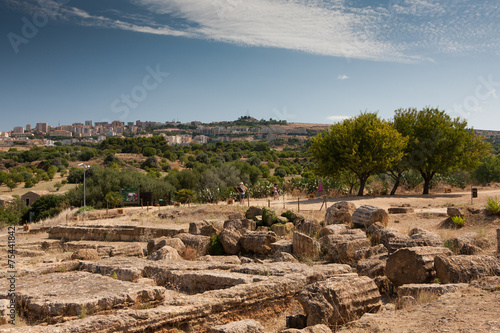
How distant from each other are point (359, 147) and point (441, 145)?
20.3 ft

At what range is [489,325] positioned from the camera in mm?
5035

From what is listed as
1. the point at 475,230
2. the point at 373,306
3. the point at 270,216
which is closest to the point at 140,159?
the point at 270,216

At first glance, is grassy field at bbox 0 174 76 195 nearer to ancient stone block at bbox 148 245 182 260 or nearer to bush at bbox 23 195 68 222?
Answer: bush at bbox 23 195 68 222

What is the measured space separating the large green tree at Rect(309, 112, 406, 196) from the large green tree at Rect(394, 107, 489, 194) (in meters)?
1.82

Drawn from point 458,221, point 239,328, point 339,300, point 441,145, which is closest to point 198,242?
point 339,300

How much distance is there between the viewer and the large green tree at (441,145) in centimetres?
2773

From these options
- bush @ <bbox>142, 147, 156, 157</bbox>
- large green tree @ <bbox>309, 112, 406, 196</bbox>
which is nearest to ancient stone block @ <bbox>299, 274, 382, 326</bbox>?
large green tree @ <bbox>309, 112, 406, 196</bbox>

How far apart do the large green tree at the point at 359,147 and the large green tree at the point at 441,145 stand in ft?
5.99

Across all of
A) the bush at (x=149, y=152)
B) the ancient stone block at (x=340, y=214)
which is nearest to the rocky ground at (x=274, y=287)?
the ancient stone block at (x=340, y=214)

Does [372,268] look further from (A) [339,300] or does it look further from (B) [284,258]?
(A) [339,300]

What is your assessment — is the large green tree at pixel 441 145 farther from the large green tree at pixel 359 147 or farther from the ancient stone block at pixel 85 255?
the ancient stone block at pixel 85 255

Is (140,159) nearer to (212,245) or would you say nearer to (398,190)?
(398,190)

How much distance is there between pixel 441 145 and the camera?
28.0 meters

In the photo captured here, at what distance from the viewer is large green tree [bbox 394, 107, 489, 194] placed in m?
27.7
